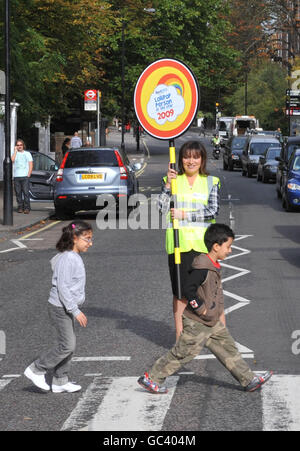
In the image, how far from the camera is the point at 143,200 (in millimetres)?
28328

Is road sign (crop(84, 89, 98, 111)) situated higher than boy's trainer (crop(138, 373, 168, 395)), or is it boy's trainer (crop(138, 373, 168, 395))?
road sign (crop(84, 89, 98, 111))

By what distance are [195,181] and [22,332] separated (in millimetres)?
2736

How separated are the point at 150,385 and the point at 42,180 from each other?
63.2 ft

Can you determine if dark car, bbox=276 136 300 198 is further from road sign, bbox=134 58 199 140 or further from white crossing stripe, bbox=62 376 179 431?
white crossing stripe, bbox=62 376 179 431

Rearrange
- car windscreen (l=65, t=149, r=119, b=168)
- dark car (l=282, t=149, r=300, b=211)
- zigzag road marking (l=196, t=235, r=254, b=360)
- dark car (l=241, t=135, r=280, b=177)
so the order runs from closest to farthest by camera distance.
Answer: zigzag road marking (l=196, t=235, r=254, b=360) < car windscreen (l=65, t=149, r=119, b=168) < dark car (l=282, t=149, r=300, b=211) < dark car (l=241, t=135, r=280, b=177)

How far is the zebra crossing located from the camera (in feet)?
19.6

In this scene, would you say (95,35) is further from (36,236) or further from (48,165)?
(36,236)

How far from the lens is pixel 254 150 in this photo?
4212 centimetres

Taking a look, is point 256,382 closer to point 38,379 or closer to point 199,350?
point 199,350

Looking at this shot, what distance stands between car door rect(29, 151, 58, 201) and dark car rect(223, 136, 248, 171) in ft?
74.1

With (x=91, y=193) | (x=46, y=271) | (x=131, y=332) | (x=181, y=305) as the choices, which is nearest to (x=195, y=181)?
(x=181, y=305)

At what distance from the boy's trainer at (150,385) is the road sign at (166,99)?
2144 mm

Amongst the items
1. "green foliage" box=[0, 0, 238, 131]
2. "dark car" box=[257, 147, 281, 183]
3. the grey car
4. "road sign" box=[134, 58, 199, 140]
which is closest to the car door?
the grey car

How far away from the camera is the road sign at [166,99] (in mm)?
7922
